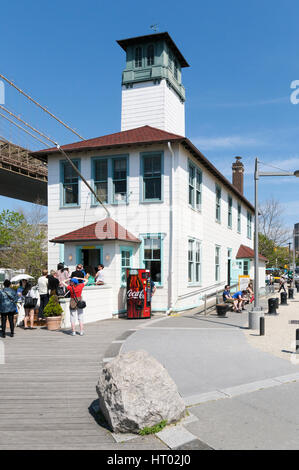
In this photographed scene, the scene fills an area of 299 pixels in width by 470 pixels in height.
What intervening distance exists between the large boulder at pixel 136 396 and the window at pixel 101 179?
1343 cm

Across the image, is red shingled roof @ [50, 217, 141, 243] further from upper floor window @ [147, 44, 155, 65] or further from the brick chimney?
the brick chimney

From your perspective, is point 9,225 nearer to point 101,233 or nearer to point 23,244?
point 23,244

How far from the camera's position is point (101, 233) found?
16734 mm

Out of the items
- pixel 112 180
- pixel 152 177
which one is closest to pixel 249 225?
pixel 152 177

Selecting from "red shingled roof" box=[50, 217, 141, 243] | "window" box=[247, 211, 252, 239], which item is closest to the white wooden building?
"red shingled roof" box=[50, 217, 141, 243]

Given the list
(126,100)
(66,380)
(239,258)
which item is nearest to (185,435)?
(66,380)

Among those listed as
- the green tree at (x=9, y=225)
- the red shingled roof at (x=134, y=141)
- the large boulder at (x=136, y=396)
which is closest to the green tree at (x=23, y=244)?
the green tree at (x=9, y=225)

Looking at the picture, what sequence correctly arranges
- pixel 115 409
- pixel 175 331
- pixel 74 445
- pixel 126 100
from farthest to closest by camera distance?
1. pixel 126 100
2. pixel 175 331
3. pixel 115 409
4. pixel 74 445

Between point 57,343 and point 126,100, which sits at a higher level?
point 126,100

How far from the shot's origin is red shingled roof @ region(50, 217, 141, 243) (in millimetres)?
16484

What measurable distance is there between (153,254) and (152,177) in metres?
3.23

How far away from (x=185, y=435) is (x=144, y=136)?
1499 centimetres
